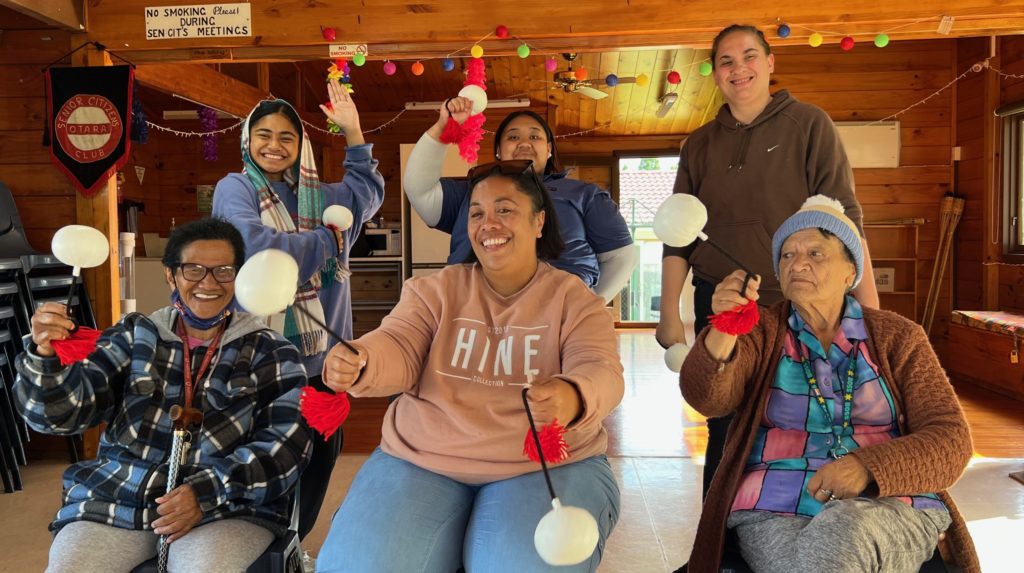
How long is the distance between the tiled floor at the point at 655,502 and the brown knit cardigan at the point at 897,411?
1064 millimetres

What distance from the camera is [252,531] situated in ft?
4.95

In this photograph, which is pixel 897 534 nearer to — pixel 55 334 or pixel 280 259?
pixel 280 259

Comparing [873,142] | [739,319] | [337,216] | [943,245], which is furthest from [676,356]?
[943,245]

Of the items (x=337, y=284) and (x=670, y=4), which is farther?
(x=670, y=4)

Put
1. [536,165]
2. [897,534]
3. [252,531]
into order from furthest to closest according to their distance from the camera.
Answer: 1. [536,165]
2. [252,531]
3. [897,534]

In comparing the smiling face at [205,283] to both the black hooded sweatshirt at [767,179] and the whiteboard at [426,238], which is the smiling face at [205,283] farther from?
the whiteboard at [426,238]

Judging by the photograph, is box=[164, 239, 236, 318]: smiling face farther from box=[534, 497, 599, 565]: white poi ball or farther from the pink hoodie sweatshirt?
box=[534, 497, 599, 565]: white poi ball

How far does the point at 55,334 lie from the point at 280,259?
1.93ft

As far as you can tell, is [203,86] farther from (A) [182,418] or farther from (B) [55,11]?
(A) [182,418]

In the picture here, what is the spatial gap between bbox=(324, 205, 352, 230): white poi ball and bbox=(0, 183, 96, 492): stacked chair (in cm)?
179

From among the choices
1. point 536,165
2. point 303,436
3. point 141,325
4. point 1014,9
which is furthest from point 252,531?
point 1014,9

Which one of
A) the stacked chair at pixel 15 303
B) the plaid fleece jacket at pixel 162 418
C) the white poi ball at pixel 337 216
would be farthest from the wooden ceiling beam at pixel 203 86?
the plaid fleece jacket at pixel 162 418

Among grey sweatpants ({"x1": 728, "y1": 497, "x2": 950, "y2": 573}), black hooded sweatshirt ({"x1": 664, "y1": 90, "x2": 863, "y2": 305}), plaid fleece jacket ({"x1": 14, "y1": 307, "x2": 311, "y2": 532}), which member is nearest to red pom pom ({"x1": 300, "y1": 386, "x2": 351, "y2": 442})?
plaid fleece jacket ({"x1": 14, "y1": 307, "x2": 311, "y2": 532})

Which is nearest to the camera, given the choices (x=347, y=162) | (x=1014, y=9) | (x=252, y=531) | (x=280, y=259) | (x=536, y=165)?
(x=280, y=259)
